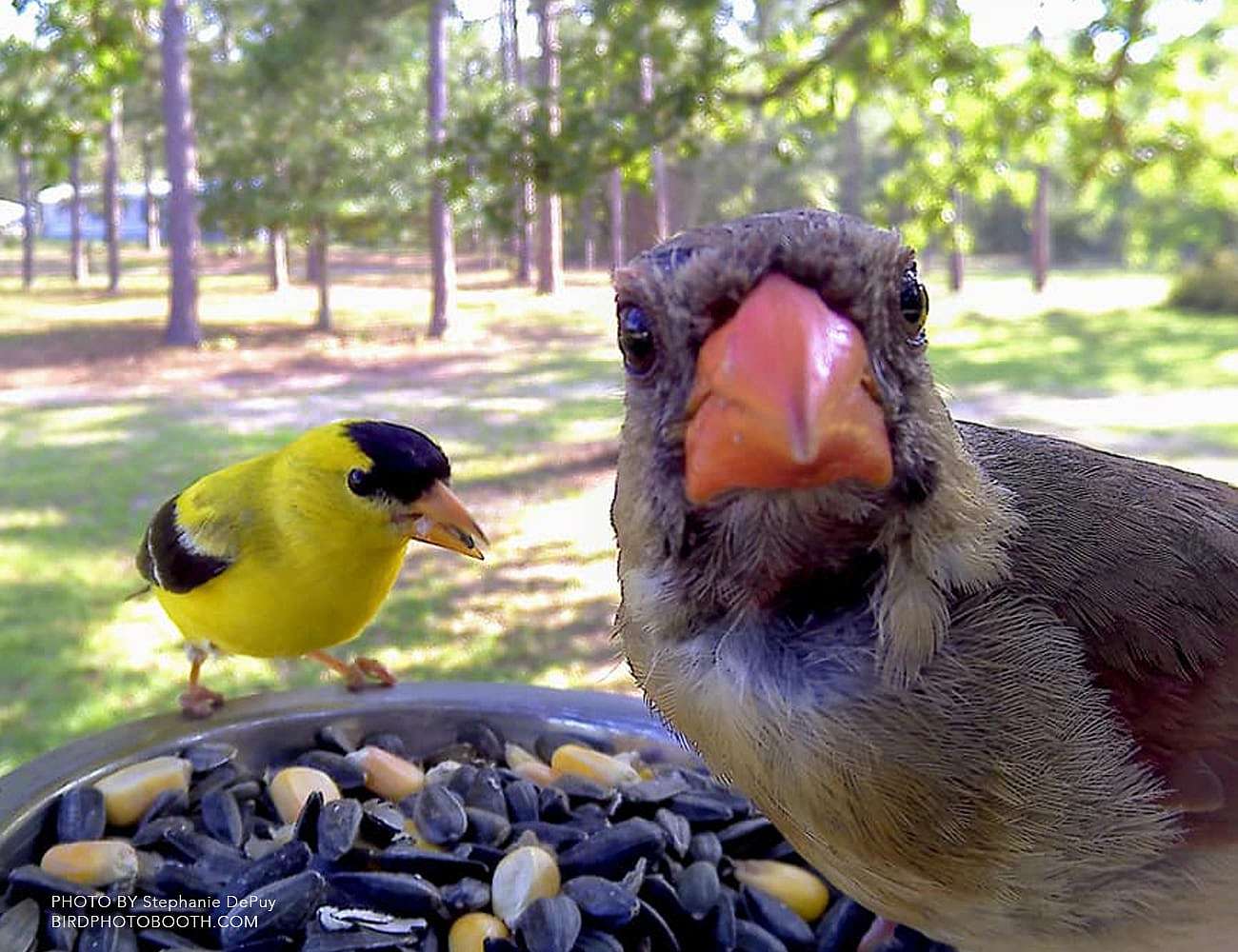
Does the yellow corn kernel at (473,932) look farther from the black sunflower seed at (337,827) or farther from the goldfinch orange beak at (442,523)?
the goldfinch orange beak at (442,523)

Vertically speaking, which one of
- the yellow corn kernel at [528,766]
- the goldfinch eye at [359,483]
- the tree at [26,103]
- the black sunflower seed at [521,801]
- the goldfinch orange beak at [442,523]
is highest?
the tree at [26,103]

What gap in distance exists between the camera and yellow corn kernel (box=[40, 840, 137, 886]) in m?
1.41

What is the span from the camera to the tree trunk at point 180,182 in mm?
10789

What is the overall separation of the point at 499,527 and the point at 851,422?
5286 millimetres

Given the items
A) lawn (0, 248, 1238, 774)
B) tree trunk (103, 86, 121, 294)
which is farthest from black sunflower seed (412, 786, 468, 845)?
tree trunk (103, 86, 121, 294)

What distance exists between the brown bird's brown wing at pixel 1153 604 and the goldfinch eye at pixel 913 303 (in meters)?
0.24

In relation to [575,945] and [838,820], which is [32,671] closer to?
[575,945]

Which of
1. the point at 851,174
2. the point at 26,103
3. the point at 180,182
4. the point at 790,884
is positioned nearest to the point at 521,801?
the point at 790,884

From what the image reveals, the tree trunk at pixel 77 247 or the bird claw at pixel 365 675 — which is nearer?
the bird claw at pixel 365 675

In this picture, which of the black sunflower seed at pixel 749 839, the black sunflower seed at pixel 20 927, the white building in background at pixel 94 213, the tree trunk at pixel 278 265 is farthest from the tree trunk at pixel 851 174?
the black sunflower seed at pixel 20 927

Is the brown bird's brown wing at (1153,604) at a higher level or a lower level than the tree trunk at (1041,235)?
lower

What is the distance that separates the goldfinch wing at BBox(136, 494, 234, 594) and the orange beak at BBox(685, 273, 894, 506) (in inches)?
40.3

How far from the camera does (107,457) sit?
7.35 m

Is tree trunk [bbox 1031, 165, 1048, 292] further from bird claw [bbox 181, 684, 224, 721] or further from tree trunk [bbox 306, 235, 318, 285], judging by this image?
bird claw [bbox 181, 684, 224, 721]
